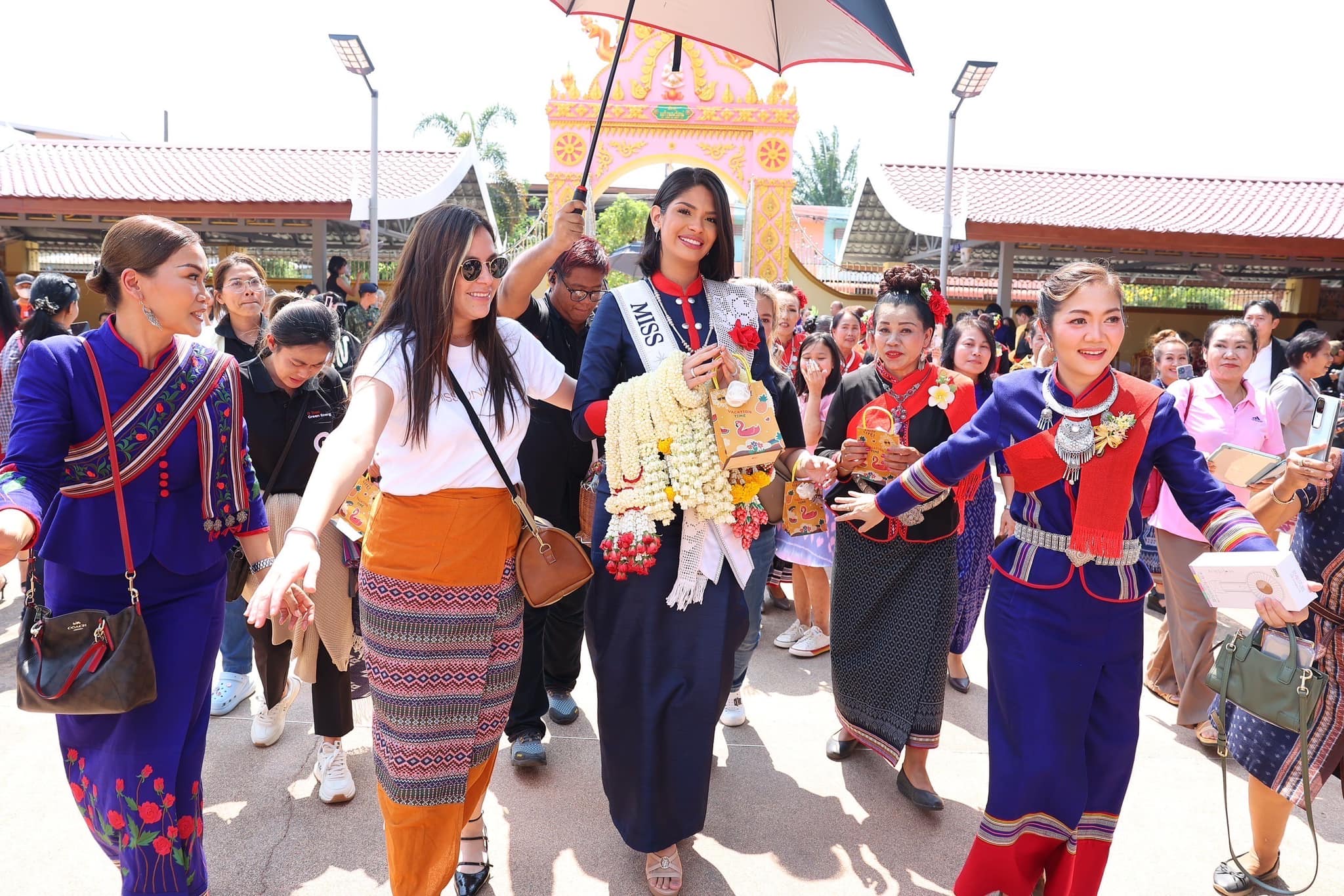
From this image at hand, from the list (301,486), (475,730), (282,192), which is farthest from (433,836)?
(282,192)

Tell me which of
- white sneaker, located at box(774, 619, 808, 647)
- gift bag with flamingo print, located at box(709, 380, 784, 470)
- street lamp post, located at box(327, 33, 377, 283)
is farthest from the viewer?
street lamp post, located at box(327, 33, 377, 283)

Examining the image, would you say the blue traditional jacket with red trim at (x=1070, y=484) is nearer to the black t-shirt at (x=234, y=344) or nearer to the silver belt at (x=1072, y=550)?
the silver belt at (x=1072, y=550)

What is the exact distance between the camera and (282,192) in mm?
15328

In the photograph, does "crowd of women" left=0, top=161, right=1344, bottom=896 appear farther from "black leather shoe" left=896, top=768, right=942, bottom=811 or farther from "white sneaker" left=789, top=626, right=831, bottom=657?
"white sneaker" left=789, top=626, right=831, bottom=657

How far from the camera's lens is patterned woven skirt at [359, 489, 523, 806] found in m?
2.46

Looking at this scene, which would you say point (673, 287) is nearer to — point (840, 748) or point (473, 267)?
point (473, 267)

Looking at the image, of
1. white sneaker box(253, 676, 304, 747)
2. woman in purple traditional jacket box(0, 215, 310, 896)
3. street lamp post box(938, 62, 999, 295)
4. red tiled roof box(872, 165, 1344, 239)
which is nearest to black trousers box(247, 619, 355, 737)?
white sneaker box(253, 676, 304, 747)

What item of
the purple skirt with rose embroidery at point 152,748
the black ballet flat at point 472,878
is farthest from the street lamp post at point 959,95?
the purple skirt with rose embroidery at point 152,748

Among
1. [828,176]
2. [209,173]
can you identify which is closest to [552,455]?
[209,173]

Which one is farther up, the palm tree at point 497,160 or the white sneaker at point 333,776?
the palm tree at point 497,160

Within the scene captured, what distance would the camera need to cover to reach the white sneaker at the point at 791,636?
537 cm

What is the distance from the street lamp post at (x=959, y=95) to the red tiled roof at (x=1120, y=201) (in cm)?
87

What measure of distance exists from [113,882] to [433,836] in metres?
1.24

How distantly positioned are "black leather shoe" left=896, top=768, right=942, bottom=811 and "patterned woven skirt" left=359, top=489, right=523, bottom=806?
6.10 ft
